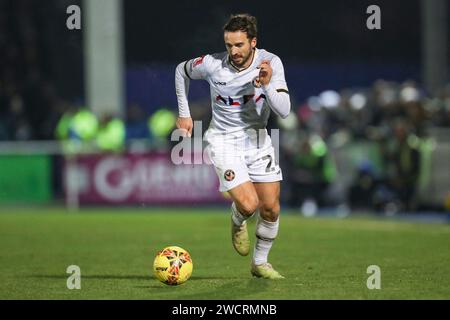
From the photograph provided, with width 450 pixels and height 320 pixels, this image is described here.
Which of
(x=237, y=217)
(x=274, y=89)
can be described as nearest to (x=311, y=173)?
(x=237, y=217)

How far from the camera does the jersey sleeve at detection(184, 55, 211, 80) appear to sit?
1091 cm

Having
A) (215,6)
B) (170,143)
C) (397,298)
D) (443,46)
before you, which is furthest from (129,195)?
(397,298)

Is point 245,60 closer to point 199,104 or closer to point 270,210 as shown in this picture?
point 270,210

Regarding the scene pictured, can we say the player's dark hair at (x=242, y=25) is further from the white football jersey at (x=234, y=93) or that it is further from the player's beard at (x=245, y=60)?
the white football jersey at (x=234, y=93)

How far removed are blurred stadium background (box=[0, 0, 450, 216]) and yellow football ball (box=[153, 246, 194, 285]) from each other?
18.4 feet

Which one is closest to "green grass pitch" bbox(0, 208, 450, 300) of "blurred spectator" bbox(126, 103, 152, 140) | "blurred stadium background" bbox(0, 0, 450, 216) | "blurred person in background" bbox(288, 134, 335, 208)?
"blurred stadium background" bbox(0, 0, 450, 216)

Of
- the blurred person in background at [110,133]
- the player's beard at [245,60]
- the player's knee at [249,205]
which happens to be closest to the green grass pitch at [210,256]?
the player's knee at [249,205]

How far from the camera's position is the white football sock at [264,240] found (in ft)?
35.2

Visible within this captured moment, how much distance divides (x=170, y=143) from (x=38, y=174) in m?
2.87

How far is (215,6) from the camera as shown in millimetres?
19984

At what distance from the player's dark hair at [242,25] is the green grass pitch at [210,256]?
7.51 ft

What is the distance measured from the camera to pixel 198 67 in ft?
36.1

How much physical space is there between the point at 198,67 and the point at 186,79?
12.2 inches
